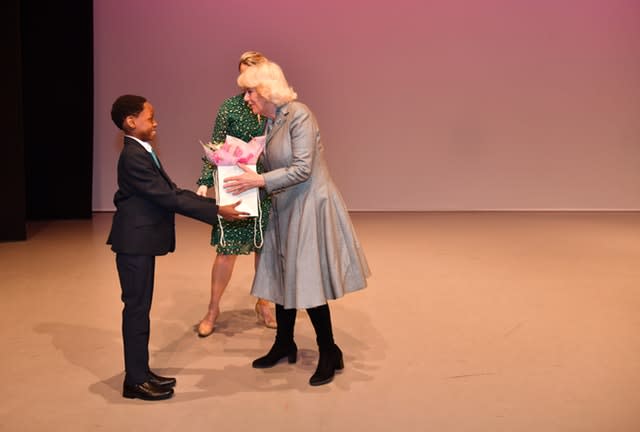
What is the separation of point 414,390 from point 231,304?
1.77 metres

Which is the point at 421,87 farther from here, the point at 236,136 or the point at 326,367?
the point at 326,367

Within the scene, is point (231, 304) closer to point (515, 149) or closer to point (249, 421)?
point (249, 421)

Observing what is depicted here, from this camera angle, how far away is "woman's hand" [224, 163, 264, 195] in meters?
3.19

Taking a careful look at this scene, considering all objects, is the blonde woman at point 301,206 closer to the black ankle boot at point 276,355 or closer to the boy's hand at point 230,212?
the boy's hand at point 230,212

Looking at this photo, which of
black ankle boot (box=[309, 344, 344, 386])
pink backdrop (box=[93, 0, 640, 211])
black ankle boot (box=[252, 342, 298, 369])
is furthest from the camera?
pink backdrop (box=[93, 0, 640, 211])

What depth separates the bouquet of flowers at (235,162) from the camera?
320 centimetres

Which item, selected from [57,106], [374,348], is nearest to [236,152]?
[374,348]

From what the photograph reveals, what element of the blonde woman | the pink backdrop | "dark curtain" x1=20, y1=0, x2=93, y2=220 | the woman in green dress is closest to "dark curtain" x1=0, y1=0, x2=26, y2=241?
"dark curtain" x1=20, y1=0, x2=93, y2=220

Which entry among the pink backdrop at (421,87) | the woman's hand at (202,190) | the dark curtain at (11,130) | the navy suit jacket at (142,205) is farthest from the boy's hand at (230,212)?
the pink backdrop at (421,87)

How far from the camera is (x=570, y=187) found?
9.26 metres

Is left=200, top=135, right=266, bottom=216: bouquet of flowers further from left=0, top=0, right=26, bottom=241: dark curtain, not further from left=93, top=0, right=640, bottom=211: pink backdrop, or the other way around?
left=93, top=0, right=640, bottom=211: pink backdrop

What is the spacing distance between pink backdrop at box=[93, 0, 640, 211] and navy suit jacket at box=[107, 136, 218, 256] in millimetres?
6073

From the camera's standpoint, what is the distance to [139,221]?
305cm

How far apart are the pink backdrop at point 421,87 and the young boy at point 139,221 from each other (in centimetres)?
603
